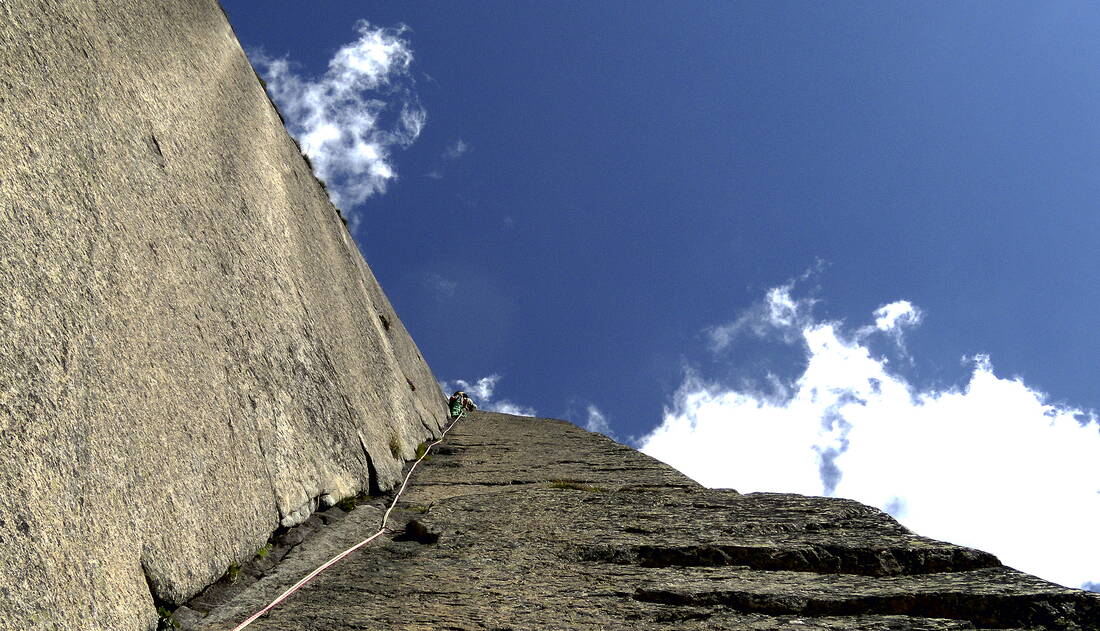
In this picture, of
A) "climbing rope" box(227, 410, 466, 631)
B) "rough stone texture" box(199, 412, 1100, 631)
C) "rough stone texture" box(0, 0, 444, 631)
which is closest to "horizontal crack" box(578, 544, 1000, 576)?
"rough stone texture" box(199, 412, 1100, 631)

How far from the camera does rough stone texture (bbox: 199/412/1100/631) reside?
4000mm

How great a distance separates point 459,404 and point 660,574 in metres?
12.2

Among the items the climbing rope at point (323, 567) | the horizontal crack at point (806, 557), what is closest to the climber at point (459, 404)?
the climbing rope at point (323, 567)

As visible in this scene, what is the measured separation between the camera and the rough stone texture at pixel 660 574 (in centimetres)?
400

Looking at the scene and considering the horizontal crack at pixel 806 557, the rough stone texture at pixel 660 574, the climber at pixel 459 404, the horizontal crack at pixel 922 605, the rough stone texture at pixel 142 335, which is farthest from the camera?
the climber at pixel 459 404

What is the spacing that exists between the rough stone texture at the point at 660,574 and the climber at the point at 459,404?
8779mm

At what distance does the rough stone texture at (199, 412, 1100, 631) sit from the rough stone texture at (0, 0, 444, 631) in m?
0.65

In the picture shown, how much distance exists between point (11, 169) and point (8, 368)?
3.48 ft

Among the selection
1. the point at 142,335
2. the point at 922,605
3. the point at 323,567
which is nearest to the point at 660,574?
the point at 922,605

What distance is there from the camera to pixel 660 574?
191 inches

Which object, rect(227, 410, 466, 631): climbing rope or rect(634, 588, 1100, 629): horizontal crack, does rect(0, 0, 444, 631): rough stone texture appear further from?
rect(634, 588, 1100, 629): horizontal crack

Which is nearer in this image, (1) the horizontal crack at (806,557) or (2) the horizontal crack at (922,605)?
(2) the horizontal crack at (922,605)

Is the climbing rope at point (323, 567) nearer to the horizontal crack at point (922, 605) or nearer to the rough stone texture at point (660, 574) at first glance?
the rough stone texture at point (660, 574)

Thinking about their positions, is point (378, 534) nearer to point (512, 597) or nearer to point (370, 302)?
point (512, 597)
